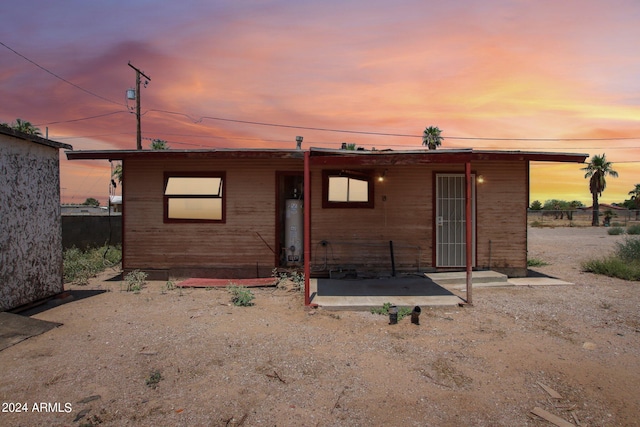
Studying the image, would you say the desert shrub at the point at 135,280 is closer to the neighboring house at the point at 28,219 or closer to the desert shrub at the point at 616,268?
the neighboring house at the point at 28,219

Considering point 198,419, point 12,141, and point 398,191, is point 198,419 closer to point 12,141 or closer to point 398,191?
point 12,141

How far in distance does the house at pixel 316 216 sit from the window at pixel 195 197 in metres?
0.03

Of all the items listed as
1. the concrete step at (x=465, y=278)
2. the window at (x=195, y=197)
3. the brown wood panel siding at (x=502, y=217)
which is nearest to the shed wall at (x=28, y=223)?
the window at (x=195, y=197)

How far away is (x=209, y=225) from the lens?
9031 millimetres

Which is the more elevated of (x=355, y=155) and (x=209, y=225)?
(x=355, y=155)

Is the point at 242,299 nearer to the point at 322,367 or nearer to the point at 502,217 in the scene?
the point at 322,367

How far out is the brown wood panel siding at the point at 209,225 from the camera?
898cm

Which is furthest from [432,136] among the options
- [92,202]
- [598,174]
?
[92,202]

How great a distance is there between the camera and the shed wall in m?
5.75

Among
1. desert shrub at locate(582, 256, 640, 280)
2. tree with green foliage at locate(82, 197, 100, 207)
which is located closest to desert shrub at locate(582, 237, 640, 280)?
desert shrub at locate(582, 256, 640, 280)

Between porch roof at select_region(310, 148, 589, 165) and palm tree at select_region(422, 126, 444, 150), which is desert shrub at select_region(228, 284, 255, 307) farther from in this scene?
palm tree at select_region(422, 126, 444, 150)

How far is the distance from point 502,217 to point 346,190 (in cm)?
402

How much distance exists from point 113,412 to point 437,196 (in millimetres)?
7972

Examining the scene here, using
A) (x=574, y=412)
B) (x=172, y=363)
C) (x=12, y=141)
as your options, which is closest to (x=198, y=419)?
(x=172, y=363)
